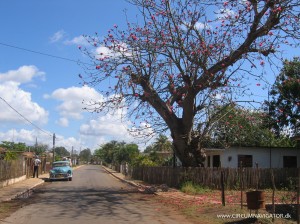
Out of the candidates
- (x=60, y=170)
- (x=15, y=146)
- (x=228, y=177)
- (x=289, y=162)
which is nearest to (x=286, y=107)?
(x=289, y=162)

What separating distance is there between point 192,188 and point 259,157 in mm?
12706

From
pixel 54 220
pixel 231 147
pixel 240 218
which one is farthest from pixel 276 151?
pixel 54 220

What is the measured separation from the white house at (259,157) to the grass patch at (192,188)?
32.6 ft

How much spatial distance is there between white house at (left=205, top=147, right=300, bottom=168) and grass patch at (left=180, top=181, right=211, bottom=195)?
9937mm

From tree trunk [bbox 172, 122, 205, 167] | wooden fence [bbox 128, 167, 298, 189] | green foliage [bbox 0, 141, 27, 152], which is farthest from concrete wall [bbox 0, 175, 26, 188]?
green foliage [bbox 0, 141, 27, 152]

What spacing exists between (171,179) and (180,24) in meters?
9.44

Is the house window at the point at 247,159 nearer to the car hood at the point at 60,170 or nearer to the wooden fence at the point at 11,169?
the car hood at the point at 60,170

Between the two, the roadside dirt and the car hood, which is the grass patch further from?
the car hood

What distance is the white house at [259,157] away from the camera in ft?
108

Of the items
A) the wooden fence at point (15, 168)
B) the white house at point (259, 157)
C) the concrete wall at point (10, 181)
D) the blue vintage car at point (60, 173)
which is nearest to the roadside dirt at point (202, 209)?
the concrete wall at point (10, 181)

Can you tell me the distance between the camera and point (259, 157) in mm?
33031

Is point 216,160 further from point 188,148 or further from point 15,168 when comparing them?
point 15,168

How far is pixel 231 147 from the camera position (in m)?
32.4

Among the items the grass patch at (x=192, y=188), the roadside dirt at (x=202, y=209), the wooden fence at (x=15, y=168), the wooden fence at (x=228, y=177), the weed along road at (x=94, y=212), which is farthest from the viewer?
the wooden fence at (x=15, y=168)
